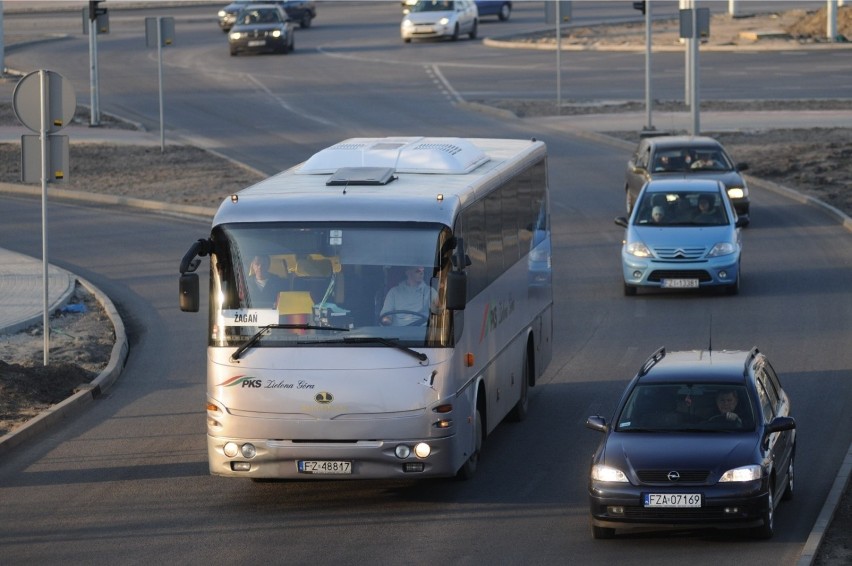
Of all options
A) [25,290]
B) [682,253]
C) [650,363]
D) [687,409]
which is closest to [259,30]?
[25,290]

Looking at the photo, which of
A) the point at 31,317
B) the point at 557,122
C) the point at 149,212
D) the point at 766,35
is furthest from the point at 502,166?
the point at 766,35

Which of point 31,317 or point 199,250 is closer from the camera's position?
point 199,250

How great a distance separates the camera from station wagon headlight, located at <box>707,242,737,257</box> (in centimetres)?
2348

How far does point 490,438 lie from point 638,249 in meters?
8.53

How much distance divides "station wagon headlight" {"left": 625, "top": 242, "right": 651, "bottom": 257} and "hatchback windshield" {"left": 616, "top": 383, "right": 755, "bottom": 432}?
35.6ft

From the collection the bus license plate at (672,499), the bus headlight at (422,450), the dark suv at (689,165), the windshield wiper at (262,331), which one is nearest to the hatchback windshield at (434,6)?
the dark suv at (689,165)

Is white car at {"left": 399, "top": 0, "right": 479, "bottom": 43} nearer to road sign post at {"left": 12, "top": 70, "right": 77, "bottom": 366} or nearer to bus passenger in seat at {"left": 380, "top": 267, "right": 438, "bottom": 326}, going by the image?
road sign post at {"left": 12, "top": 70, "right": 77, "bottom": 366}

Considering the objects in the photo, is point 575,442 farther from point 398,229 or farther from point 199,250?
point 199,250

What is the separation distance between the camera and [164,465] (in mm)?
14781

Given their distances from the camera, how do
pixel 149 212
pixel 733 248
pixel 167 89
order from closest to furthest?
1. pixel 733 248
2. pixel 149 212
3. pixel 167 89

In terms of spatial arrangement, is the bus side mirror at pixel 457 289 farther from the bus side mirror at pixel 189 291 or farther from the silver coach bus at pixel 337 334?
the bus side mirror at pixel 189 291

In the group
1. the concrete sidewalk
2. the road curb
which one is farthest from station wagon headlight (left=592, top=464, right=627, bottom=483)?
the concrete sidewalk

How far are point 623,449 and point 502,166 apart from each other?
16.1 ft

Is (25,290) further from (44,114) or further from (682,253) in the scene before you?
(682,253)
